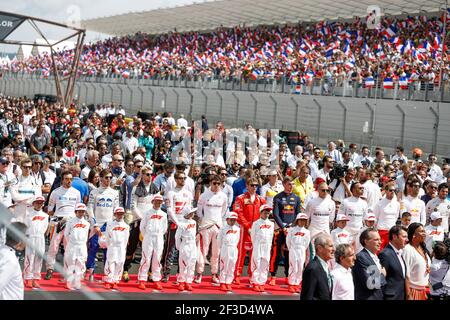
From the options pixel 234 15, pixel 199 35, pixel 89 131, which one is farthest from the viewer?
pixel 199 35

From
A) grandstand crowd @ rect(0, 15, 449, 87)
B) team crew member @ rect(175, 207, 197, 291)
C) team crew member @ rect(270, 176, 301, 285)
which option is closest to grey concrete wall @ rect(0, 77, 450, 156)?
grandstand crowd @ rect(0, 15, 449, 87)

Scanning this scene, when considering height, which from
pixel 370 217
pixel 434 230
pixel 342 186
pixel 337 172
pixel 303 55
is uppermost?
pixel 303 55

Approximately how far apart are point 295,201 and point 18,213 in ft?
14.7

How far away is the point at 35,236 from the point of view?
11.8m

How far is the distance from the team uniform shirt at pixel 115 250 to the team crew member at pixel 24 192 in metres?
1.36

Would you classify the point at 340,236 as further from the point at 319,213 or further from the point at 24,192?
the point at 24,192

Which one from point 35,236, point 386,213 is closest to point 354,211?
point 386,213

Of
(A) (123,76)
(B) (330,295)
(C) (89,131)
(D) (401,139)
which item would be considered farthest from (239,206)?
(A) (123,76)

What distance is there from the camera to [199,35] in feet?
189

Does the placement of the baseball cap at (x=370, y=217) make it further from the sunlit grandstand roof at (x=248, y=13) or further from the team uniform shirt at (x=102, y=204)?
the sunlit grandstand roof at (x=248, y=13)

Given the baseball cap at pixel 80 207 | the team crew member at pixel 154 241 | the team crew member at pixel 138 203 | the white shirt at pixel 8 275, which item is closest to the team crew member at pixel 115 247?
the team crew member at pixel 154 241

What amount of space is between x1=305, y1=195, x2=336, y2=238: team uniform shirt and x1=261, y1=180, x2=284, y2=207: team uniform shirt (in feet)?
3.76

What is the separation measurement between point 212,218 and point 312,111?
783 inches
